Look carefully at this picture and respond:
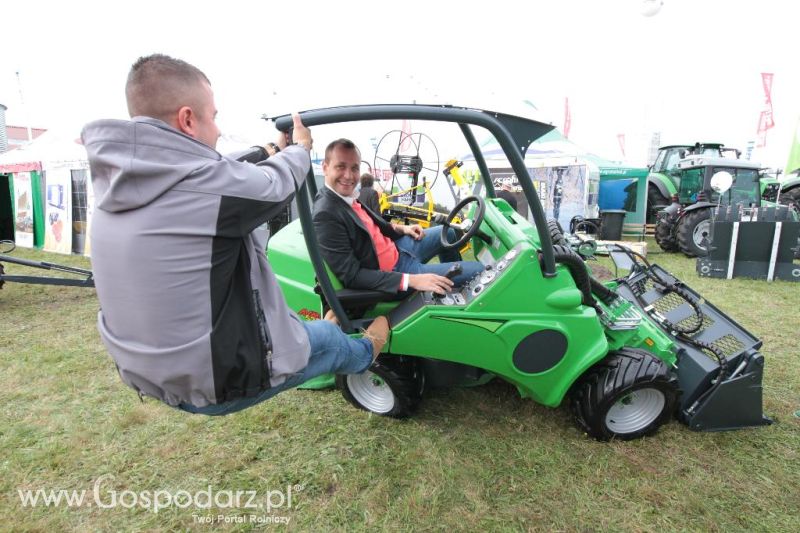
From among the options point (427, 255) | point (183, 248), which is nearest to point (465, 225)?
point (427, 255)

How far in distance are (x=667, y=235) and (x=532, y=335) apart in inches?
298

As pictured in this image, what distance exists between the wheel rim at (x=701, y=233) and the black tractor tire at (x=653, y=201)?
3.68 metres

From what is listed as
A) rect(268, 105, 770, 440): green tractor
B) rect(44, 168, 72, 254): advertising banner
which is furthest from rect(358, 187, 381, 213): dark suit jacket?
rect(44, 168, 72, 254): advertising banner

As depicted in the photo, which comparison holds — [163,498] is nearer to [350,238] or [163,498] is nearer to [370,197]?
[350,238]

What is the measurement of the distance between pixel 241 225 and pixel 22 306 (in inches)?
225

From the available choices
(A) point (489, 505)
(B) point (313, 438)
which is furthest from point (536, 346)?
(B) point (313, 438)

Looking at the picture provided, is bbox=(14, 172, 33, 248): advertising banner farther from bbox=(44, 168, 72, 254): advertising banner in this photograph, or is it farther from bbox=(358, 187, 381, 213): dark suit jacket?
bbox=(358, 187, 381, 213): dark suit jacket

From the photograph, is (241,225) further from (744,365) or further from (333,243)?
(744,365)

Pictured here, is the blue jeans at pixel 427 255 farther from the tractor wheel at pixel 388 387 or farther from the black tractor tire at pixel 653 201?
the black tractor tire at pixel 653 201

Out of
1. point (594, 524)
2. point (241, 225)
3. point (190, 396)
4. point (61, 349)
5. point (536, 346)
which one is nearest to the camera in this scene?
point (241, 225)

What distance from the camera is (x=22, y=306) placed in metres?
5.18

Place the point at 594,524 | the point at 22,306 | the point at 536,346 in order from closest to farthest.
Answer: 1. the point at 594,524
2. the point at 536,346
3. the point at 22,306

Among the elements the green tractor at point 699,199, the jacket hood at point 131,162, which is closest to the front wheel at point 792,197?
the green tractor at point 699,199

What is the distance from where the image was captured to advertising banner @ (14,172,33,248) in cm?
906
